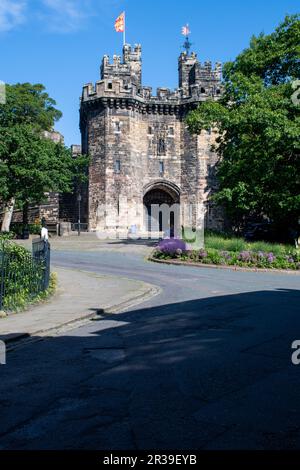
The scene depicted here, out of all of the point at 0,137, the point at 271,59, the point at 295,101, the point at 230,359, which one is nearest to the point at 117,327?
the point at 230,359

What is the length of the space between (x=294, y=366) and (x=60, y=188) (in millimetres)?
34678

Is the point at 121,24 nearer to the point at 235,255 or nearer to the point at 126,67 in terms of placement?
the point at 126,67

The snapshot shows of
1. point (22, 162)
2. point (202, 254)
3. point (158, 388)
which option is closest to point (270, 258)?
point (202, 254)

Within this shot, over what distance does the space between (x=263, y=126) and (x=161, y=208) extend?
24.9m

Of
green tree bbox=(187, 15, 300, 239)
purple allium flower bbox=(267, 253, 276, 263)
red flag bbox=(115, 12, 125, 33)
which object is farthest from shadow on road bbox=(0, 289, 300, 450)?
red flag bbox=(115, 12, 125, 33)

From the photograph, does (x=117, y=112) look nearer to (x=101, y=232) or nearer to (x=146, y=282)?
(x=101, y=232)

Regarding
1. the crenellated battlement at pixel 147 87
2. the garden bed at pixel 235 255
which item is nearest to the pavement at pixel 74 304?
the garden bed at pixel 235 255

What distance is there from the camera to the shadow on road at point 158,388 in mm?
3666

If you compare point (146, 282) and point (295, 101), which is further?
point (295, 101)

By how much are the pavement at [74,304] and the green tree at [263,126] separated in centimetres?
1156

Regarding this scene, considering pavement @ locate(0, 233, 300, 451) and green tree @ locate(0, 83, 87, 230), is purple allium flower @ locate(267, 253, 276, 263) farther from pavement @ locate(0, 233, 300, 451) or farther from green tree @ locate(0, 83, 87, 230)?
green tree @ locate(0, 83, 87, 230)

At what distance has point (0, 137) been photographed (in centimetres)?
3328

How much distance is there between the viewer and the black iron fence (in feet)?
32.9

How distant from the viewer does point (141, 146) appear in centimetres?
4541
